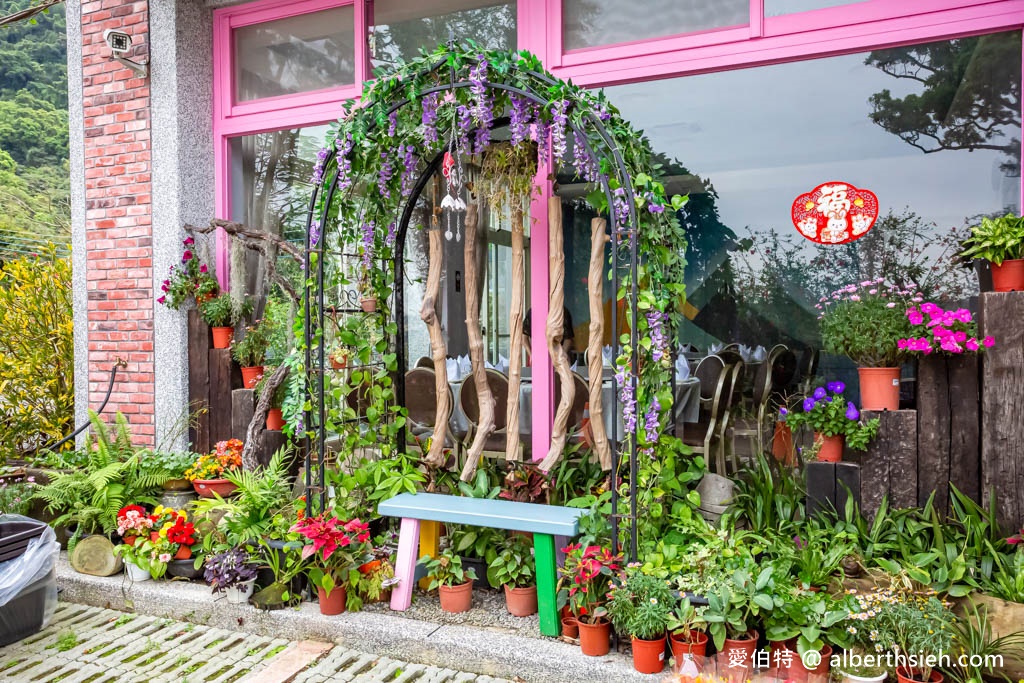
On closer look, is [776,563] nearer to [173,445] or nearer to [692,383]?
[692,383]

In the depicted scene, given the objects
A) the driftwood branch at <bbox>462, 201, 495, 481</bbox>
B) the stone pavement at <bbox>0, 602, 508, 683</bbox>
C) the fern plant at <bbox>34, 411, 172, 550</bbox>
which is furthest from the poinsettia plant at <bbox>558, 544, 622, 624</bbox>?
the fern plant at <bbox>34, 411, 172, 550</bbox>

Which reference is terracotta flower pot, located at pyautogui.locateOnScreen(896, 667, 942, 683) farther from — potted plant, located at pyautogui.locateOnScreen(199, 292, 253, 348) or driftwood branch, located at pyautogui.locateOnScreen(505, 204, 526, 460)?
potted plant, located at pyautogui.locateOnScreen(199, 292, 253, 348)

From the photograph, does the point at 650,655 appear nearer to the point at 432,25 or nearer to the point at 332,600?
the point at 332,600

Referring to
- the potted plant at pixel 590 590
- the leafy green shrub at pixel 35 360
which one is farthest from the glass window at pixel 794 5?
the leafy green shrub at pixel 35 360

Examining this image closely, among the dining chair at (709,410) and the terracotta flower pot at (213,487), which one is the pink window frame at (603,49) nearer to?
the dining chair at (709,410)

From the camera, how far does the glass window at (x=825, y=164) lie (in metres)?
3.29

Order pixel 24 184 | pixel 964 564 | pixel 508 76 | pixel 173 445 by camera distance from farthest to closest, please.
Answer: pixel 24 184
pixel 173 445
pixel 508 76
pixel 964 564

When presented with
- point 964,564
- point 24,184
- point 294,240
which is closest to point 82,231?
point 294,240

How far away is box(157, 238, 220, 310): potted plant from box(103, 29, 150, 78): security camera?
3.78 ft

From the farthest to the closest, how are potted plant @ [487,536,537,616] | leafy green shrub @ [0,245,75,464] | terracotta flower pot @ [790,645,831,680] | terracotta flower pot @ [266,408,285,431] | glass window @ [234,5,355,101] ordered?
leafy green shrub @ [0,245,75,464], glass window @ [234,5,355,101], terracotta flower pot @ [266,408,285,431], potted plant @ [487,536,537,616], terracotta flower pot @ [790,645,831,680]

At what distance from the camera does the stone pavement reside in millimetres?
2830

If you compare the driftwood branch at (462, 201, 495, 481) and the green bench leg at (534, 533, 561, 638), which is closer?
the green bench leg at (534, 533, 561, 638)

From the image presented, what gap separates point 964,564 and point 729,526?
0.91 meters

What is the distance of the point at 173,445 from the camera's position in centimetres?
449
